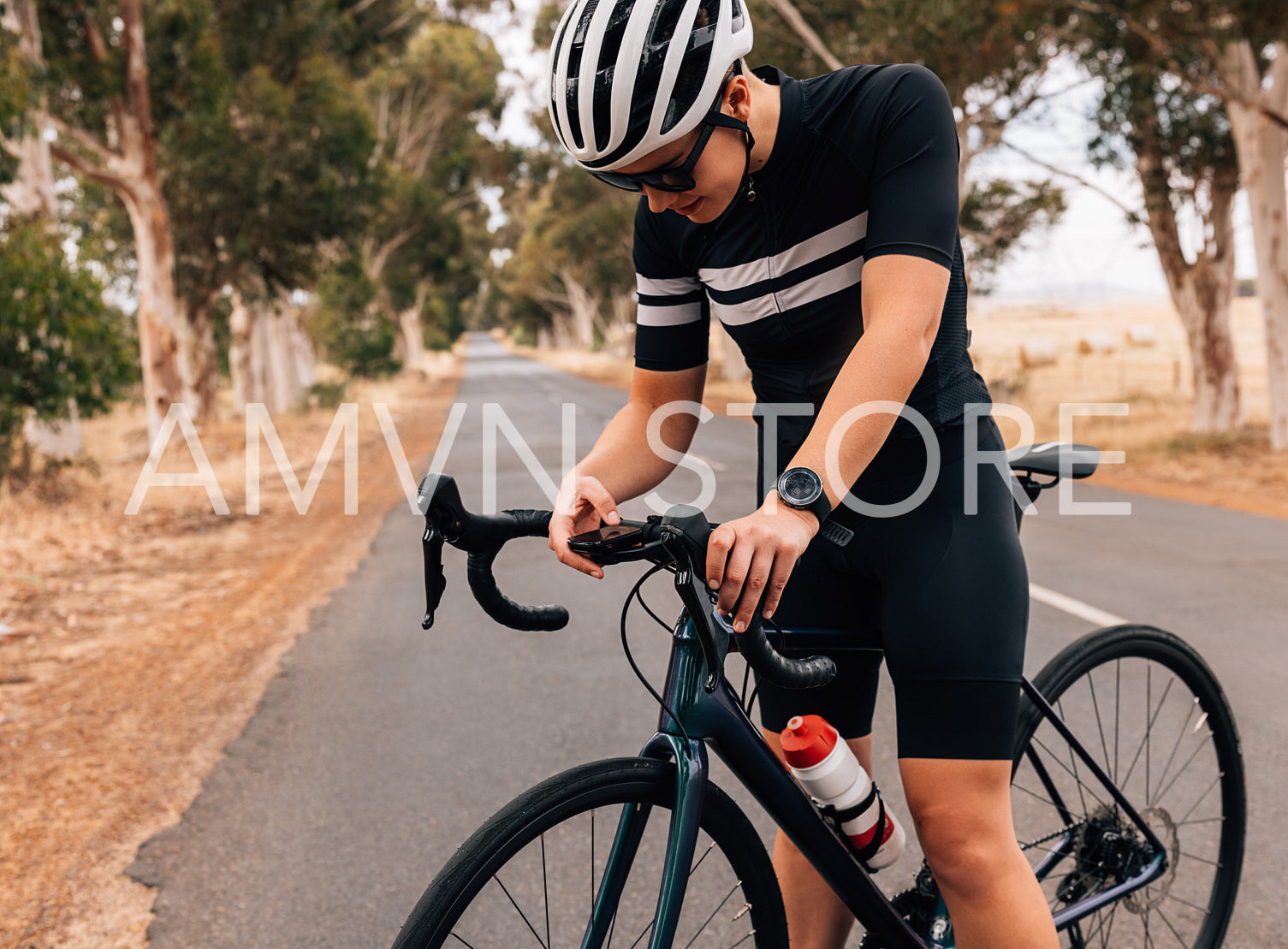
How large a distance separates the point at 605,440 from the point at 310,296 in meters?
31.8

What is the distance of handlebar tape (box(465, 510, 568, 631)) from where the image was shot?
152 centimetres

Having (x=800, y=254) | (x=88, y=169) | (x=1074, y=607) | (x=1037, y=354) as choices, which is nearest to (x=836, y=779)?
(x=800, y=254)

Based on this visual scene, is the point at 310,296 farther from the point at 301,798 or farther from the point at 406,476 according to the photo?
the point at 301,798

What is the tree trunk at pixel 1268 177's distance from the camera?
1100cm

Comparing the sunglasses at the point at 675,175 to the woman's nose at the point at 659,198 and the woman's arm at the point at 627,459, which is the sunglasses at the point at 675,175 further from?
the woman's arm at the point at 627,459

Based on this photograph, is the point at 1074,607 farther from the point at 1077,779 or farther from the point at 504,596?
the point at 504,596

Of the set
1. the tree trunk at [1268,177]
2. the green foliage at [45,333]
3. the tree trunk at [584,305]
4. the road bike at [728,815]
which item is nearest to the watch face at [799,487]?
the road bike at [728,815]

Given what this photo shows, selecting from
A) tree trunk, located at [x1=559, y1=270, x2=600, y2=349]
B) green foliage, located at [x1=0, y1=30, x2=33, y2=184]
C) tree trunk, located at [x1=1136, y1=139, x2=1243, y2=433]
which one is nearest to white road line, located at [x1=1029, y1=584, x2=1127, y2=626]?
green foliage, located at [x1=0, y1=30, x2=33, y2=184]

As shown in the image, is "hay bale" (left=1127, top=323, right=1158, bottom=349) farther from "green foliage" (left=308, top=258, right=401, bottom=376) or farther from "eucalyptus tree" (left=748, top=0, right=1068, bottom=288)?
"green foliage" (left=308, top=258, right=401, bottom=376)

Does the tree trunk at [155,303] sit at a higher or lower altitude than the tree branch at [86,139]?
lower

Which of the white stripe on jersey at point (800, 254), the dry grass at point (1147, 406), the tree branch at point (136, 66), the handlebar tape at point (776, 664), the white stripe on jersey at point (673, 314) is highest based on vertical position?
the tree branch at point (136, 66)

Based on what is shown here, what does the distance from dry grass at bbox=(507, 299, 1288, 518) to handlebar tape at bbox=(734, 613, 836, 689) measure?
2811 millimetres

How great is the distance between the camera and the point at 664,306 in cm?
192

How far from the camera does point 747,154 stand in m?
1.59
